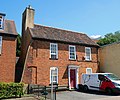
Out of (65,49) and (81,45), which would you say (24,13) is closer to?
(65,49)

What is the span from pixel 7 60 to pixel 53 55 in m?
5.99

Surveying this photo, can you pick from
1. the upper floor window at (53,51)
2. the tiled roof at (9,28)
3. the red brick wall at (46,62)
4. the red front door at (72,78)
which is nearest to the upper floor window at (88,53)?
the red brick wall at (46,62)

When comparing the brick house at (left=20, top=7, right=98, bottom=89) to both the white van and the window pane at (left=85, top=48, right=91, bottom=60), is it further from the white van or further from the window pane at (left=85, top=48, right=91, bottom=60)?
the white van

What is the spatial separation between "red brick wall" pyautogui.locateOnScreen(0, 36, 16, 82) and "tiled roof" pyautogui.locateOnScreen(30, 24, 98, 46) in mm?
3087

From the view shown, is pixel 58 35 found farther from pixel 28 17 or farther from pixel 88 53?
pixel 88 53

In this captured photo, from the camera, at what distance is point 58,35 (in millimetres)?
26078

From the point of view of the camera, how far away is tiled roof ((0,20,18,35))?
21611 mm

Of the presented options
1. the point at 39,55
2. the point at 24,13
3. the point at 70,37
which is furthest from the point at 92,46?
the point at 24,13

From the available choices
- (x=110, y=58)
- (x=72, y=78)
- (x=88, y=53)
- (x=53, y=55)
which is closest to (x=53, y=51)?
(x=53, y=55)

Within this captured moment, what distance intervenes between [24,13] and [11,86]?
12.1 metres

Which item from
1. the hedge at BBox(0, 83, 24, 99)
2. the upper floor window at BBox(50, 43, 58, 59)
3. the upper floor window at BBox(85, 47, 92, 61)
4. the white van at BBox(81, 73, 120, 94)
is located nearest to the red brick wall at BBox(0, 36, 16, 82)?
the hedge at BBox(0, 83, 24, 99)

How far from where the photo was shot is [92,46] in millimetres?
28031

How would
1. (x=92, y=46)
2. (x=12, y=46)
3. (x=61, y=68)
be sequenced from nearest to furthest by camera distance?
(x=12, y=46) → (x=61, y=68) → (x=92, y=46)

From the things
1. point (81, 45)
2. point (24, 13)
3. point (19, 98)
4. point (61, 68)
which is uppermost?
point (24, 13)
